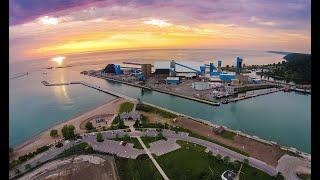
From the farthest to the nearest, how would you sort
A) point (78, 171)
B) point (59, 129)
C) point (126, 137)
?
1. point (59, 129)
2. point (126, 137)
3. point (78, 171)

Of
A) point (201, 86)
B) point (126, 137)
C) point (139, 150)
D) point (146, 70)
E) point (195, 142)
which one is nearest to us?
point (139, 150)

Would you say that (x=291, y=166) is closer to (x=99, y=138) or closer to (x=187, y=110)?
(x=99, y=138)

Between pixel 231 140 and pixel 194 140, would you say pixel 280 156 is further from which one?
pixel 194 140

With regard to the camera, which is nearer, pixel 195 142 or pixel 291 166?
pixel 291 166

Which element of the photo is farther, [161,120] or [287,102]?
[287,102]

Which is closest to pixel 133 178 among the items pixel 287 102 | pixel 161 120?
pixel 161 120

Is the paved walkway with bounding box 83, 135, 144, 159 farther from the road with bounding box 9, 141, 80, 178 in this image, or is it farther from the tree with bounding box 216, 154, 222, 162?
the tree with bounding box 216, 154, 222, 162

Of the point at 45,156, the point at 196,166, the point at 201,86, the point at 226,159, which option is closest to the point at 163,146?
the point at 196,166
